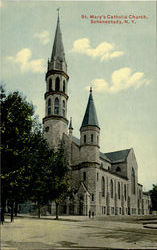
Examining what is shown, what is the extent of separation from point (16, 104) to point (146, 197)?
81.2 meters

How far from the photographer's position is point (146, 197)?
92312mm

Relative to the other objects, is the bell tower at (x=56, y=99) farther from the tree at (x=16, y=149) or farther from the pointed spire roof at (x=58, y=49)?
the tree at (x=16, y=149)

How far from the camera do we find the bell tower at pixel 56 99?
5553 centimetres

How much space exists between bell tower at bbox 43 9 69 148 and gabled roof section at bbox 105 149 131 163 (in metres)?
28.9

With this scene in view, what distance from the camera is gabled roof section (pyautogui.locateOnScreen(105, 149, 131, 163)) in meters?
80.0

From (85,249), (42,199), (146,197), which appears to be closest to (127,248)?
(85,249)

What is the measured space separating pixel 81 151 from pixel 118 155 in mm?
31728

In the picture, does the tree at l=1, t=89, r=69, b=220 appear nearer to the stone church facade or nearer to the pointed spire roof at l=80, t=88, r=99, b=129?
the stone church facade

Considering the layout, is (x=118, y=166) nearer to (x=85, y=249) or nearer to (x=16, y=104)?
(x=16, y=104)

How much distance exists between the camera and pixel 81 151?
176 ft

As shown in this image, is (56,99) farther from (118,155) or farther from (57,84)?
(118,155)

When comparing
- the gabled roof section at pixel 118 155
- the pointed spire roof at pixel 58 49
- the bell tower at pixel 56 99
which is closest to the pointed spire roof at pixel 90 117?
the bell tower at pixel 56 99

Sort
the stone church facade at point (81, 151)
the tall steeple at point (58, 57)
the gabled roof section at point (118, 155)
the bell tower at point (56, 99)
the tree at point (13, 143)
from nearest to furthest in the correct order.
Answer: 1. the tree at point (13, 143)
2. the stone church facade at point (81, 151)
3. the bell tower at point (56, 99)
4. the tall steeple at point (58, 57)
5. the gabled roof section at point (118, 155)

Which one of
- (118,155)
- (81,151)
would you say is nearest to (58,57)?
(81,151)
